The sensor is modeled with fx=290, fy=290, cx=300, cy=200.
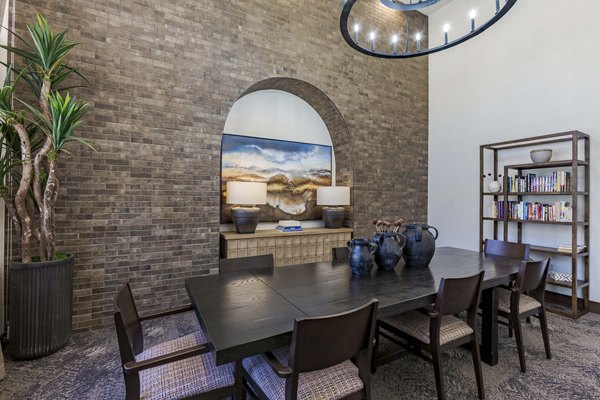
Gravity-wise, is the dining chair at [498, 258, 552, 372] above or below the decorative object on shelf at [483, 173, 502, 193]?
below

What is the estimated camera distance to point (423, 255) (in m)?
2.33

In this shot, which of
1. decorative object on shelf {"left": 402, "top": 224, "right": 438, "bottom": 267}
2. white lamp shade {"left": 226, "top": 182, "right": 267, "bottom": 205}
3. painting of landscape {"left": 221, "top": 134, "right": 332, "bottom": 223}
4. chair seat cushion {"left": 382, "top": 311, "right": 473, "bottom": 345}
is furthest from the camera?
painting of landscape {"left": 221, "top": 134, "right": 332, "bottom": 223}

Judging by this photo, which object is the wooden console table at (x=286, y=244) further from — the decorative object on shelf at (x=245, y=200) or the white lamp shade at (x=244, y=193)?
the white lamp shade at (x=244, y=193)

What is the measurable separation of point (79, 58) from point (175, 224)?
6.05 ft

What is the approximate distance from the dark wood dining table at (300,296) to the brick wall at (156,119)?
4.74ft

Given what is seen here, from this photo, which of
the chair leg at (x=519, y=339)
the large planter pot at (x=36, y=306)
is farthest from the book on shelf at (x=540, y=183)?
the large planter pot at (x=36, y=306)

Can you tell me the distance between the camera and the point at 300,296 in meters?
1.70

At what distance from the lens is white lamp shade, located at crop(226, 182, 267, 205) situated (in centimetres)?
352

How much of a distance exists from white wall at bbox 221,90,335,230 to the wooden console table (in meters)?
0.50

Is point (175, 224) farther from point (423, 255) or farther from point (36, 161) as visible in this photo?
point (423, 255)

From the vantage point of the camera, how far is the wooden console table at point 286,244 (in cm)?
354

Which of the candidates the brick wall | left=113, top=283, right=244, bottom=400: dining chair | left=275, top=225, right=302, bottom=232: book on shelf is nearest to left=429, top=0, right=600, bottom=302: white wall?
the brick wall

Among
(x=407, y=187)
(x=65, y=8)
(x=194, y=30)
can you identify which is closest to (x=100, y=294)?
(x=65, y=8)

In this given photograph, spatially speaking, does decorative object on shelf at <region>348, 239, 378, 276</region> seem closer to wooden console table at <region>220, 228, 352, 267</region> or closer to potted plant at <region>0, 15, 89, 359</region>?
wooden console table at <region>220, 228, 352, 267</region>
